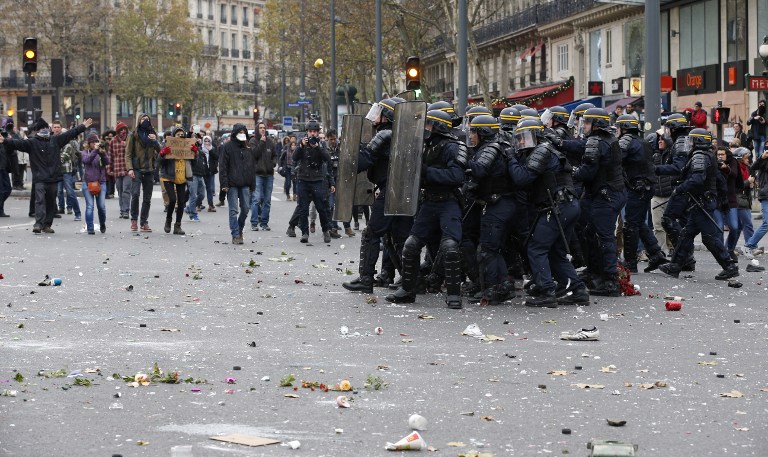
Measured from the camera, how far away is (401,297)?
40.9ft

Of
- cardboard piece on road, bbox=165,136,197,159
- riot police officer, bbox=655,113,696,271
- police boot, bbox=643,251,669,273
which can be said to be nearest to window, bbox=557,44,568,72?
cardboard piece on road, bbox=165,136,197,159

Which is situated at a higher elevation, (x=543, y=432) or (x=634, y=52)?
(x=634, y=52)

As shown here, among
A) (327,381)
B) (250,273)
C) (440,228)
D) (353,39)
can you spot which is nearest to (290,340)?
(327,381)

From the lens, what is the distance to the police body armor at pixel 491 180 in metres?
12.2

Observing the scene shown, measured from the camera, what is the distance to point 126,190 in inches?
976

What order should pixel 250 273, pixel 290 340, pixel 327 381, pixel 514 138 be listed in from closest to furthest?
pixel 327 381
pixel 290 340
pixel 514 138
pixel 250 273

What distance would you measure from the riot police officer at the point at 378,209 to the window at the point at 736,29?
2682cm

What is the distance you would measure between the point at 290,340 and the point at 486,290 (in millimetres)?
2787

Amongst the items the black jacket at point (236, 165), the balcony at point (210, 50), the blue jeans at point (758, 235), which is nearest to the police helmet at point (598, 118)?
the blue jeans at point (758, 235)

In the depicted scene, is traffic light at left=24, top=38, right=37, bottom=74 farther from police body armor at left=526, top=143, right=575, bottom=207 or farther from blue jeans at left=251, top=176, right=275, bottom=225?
police body armor at left=526, top=143, right=575, bottom=207

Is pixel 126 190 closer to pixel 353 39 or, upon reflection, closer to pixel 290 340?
pixel 290 340

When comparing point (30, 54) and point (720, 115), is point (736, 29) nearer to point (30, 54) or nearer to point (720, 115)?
point (720, 115)

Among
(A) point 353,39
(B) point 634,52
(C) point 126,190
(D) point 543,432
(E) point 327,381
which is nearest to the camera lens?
(D) point 543,432

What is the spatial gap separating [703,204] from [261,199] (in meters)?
9.79
